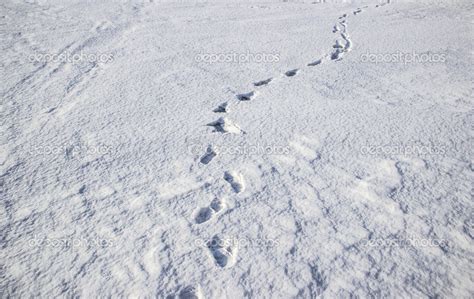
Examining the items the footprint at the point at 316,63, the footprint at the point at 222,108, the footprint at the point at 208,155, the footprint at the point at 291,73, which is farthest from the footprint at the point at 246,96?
the footprint at the point at 316,63

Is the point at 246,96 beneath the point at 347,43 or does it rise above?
above

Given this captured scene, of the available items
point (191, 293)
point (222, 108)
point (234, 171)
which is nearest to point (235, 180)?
point (234, 171)

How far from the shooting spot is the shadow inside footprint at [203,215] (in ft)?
4.38

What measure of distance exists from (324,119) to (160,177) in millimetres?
1059

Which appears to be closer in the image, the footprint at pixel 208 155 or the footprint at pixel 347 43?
the footprint at pixel 208 155

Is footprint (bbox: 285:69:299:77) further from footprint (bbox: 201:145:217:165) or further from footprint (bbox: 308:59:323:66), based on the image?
footprint (bbox: 201:145:217:165)

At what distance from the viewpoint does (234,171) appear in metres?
1.60

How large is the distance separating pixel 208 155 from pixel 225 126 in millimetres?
306

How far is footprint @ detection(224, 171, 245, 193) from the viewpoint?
150 cm

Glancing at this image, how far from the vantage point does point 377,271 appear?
1.16m

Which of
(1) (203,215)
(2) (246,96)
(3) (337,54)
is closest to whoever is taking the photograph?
(1) (203,215)

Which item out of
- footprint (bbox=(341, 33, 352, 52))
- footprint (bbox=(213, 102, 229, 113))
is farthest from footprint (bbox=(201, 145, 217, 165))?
footprint (bbox=(341, 33, 352, 52))

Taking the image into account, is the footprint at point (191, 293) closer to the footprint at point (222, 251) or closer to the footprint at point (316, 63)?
the footprint at point (222, 251)

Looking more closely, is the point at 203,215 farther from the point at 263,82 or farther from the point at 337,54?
the point at 337,54
